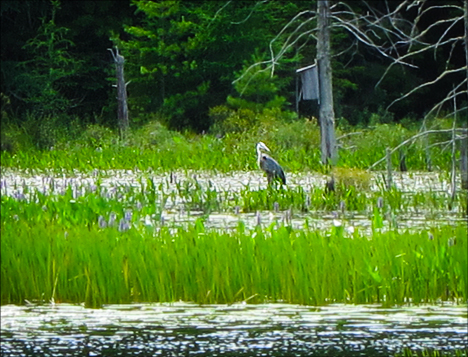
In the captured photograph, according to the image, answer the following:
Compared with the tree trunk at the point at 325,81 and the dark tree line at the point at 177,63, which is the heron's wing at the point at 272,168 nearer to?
the tree trunk at the point at 325,81

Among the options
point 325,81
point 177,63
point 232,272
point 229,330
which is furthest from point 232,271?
point 177,63

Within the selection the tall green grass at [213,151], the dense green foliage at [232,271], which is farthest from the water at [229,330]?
the tall green grass at [213,151]

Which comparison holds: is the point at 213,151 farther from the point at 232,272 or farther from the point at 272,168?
the point at 232,272

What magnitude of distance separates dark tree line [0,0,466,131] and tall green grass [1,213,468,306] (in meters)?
19.7

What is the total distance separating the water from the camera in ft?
17.4

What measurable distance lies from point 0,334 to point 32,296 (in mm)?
777

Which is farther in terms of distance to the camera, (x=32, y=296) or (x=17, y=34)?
(x=17, y=34)

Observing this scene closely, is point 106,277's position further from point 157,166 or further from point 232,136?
point 232,136

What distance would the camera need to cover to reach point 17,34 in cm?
3472

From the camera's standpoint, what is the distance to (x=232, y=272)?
21.6 ft

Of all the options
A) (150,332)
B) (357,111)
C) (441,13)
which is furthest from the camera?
(441,13)

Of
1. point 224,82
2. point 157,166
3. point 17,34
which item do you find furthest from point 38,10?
point 157,166

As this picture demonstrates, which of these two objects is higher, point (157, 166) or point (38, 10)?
point (38, 10)

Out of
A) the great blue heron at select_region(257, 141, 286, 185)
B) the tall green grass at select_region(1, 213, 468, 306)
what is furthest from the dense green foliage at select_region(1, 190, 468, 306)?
the great blue heron at select_region(257, 141, 286, 185)
